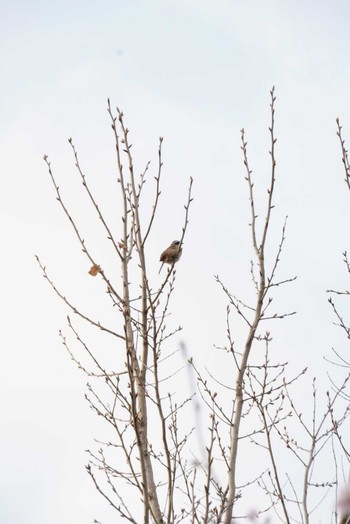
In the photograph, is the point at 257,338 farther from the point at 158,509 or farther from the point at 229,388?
the point at 158,509

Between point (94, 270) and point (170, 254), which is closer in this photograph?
point (94, 270)

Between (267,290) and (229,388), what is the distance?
818mm

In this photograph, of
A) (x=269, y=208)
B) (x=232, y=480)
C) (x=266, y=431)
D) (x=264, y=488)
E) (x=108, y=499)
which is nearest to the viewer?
(x=108, y=499)

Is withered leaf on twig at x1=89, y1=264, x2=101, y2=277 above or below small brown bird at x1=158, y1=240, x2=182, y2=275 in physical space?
below

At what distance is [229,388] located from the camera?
4.97 metres

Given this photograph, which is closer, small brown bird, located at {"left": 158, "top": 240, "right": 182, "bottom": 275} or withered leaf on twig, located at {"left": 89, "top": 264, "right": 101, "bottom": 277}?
withered leaf on twig, located at {"left": 89, "top": 264, "right": 101, "bottom": 277}

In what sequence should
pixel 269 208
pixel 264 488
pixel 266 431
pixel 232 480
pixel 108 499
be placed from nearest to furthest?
pixel 108 499 < pixel 232 480 < pixel 269 208 < pixel 266 431 < pixel 264 488

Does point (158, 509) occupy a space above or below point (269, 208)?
below

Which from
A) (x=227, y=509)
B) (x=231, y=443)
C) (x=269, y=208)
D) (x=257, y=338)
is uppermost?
(x=269, y=208)

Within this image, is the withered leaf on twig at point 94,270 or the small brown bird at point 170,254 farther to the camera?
the small brown bird at point 170,254

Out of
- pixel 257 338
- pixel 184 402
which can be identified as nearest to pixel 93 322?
pixel 184 402

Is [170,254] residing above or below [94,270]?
above

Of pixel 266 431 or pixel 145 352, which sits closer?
pixel 145 352

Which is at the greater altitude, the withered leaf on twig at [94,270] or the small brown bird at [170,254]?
the small brown bird at [170,254]
